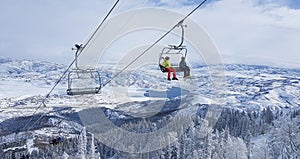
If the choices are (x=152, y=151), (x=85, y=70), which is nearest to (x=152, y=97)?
(x=152, y=151)

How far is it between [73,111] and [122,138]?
74.5 meters

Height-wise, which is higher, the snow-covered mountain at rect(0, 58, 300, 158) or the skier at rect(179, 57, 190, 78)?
the skier at rect(179, 57, 190, 78)

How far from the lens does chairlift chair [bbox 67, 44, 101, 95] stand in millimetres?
10117

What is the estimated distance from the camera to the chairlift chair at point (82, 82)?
10117 mm

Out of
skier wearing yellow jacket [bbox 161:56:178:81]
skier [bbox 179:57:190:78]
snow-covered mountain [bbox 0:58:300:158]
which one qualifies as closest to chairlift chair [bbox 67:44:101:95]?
snow-covered mountain [bbox 0:58:300:158]

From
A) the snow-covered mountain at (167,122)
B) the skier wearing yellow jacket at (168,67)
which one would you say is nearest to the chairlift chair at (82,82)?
the snow-covered mountain at (167,122)

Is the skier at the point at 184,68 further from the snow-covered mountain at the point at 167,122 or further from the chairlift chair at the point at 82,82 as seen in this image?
the chairlift chair at the point at 82,82

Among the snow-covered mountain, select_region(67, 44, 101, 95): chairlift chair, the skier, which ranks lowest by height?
the snow-covered mountain

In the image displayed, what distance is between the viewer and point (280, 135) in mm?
25406

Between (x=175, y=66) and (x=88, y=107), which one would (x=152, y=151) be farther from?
(x=88, y=107)

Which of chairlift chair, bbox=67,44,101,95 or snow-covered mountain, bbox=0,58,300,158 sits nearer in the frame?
chairlift chair, bbox=67,44,101,95

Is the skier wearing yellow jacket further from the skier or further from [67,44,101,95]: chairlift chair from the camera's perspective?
[67,44,101,95]: chairlift chair

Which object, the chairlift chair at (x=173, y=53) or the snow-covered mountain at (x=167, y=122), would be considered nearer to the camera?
the chairlift chair at (x=173, y=53)

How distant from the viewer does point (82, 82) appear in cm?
1035
